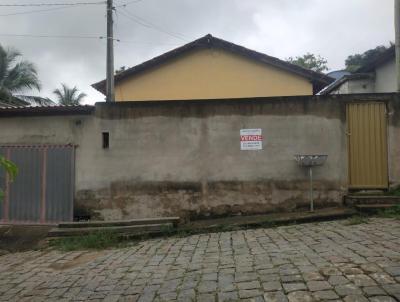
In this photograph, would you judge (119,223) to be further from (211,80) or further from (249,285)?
(211,80)

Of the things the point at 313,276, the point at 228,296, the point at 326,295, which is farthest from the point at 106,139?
the point at 326,295

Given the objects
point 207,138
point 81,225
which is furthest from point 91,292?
point 207,138

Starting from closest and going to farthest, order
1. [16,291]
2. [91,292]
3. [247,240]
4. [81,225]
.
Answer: [91,292]
[16,291]
[247,240]
[81,225]

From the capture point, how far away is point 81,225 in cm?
890

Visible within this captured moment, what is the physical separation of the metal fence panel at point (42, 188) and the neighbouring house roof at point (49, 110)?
2.64 ft

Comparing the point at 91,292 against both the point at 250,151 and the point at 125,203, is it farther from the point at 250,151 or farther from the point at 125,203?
the point at 250,151

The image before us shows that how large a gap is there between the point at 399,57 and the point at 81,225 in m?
8.58

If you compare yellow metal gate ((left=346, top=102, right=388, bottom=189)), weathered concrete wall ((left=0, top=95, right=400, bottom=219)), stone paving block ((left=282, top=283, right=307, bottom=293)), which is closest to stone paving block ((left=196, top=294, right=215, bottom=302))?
stone paving block ((left=282, top=283, right=307, bottom=293))

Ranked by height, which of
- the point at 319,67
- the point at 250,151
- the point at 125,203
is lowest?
the point at 125,203

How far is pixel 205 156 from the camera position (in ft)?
30.4

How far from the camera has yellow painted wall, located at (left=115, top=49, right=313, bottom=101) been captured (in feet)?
53.3

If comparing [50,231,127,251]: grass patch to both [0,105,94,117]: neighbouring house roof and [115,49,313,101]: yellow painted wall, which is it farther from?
[115,49,313,101]: yellow painted wall

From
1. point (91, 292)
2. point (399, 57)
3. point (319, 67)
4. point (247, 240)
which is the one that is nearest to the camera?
point (91, 292)

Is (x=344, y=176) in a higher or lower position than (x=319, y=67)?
lower
